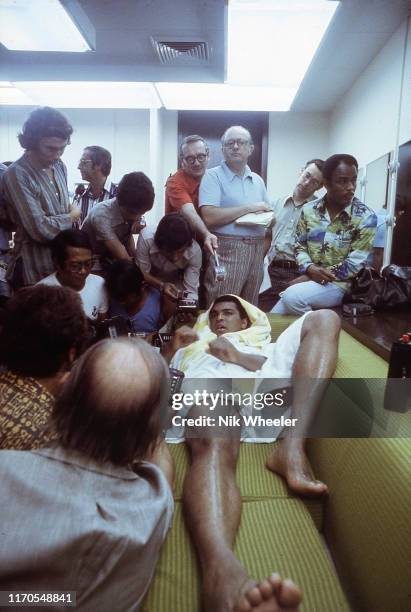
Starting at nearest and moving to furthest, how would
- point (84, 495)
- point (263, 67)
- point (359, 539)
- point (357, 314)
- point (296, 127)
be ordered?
point (84, 495), point (359, 539), point (357, 314), point (296, 127), point (263, 67)

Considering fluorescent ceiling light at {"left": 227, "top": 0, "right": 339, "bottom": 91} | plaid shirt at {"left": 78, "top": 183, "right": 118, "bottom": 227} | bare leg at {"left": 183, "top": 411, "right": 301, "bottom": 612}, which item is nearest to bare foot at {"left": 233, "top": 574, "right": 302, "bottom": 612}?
bare leg at {"left": 183, "top": 411, "right": 301, "bottom": 612}

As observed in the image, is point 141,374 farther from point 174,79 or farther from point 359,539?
point 174,79

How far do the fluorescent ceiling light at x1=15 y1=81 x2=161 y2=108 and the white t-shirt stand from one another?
71 centimetres

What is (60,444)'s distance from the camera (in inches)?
21.0

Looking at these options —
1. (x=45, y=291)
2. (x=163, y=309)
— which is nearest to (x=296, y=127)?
(x=163, y=309)

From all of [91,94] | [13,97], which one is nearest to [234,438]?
[13,97]

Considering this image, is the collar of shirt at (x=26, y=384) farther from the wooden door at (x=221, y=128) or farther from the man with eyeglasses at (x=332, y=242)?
the wooden door at (x=221, y=128)

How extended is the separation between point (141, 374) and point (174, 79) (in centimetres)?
197

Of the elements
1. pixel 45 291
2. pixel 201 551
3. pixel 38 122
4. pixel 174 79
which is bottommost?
pixel 201 551

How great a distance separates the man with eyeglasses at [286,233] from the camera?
175 cm

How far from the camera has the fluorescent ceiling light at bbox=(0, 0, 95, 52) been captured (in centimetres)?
157

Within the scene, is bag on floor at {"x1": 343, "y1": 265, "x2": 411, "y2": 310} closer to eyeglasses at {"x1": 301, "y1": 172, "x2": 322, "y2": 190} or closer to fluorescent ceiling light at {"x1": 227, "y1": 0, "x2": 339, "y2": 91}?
eyeglasses at {"x1": 301, "y1": 172, "x2": 322, "y2": 190}

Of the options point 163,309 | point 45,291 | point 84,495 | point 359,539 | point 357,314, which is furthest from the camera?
point 357,314

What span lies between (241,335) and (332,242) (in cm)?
63
